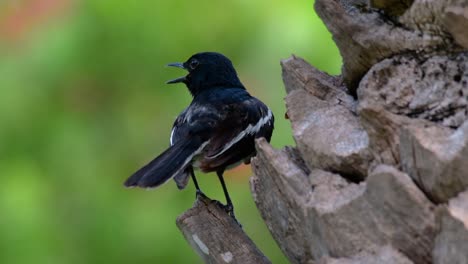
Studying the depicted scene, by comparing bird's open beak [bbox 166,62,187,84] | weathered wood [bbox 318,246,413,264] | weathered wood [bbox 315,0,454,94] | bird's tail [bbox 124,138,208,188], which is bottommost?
weathered wood [bbox 318,246,413,264]

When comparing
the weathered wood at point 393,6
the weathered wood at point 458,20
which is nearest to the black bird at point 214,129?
the weathered wood at point 393,6

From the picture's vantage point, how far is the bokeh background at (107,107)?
6172mm

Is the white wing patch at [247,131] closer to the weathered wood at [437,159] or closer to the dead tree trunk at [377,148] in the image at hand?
the dead tree trunk at [377,148]

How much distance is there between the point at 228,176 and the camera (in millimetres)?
6652

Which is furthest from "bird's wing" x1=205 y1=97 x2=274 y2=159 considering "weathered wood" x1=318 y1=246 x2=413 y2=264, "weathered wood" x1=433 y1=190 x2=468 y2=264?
"weathered wood" x1=433 y1=190 x2=468 y2=264

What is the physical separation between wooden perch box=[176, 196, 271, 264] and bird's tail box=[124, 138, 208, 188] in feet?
0.96

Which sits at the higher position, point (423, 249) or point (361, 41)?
point (361, 41)

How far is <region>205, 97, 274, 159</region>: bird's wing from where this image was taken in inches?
224

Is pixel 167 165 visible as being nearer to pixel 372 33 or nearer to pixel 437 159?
pixel 372 33

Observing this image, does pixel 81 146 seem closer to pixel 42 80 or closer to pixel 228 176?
pixel 42 80

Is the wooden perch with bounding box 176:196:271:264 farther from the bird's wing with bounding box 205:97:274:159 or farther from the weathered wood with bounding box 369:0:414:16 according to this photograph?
the bird's wing with bounding box 205:97:274:159

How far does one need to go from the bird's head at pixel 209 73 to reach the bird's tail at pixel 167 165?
960mm

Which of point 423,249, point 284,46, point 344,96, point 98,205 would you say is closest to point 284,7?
point 284,46

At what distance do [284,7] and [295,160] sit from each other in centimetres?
267
